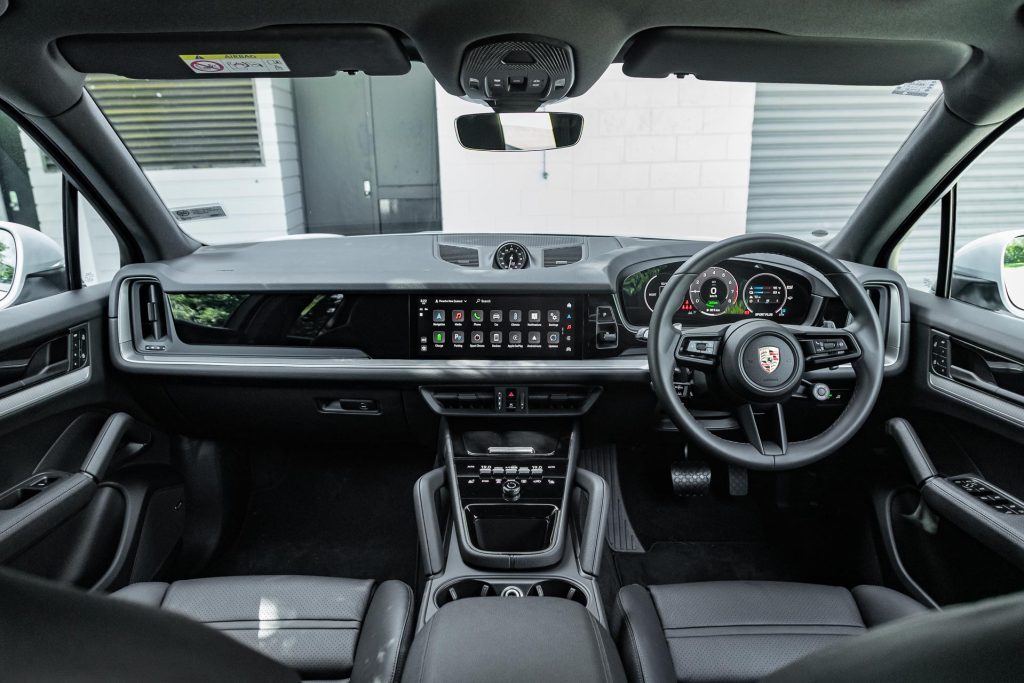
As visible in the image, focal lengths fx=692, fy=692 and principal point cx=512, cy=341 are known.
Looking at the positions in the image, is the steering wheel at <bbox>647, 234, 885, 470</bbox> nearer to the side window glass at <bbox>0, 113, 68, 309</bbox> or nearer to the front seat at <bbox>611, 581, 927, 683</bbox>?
the front seat at <bbox>611, 581, 927, 683</bbox>

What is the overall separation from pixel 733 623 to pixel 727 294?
1.18 meters

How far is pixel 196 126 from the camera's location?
5641 millimetres

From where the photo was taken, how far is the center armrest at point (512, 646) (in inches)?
48.9

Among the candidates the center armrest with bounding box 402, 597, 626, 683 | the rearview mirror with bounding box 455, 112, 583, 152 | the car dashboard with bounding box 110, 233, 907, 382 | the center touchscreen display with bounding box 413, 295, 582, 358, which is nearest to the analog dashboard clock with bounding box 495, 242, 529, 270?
the car dashboard with bounding box 110, 233, 907, 382

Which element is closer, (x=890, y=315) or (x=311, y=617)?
(x=311, y=617)

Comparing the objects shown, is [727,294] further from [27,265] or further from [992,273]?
[27,265]

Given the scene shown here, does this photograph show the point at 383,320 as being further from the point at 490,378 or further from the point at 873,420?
the point at 873,420

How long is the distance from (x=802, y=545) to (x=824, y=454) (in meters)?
1.25

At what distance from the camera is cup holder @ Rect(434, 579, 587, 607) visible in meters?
2.17

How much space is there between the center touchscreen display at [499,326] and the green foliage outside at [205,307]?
2.27 ft

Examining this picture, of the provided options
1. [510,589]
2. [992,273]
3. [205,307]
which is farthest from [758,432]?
[205,307]

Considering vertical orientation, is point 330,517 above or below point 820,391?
below

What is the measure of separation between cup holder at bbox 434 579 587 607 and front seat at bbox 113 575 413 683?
321mm

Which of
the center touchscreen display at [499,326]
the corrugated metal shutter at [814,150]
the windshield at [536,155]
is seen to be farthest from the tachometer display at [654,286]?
the corrugated metal shutter at [814,150]
